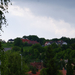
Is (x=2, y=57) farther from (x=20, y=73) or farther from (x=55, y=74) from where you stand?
(x=55, y=74)

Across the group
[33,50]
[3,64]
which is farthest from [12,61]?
[33,50]

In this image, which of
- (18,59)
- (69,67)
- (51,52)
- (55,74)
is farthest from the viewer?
(69,67)

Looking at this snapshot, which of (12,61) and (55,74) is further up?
(12,61)

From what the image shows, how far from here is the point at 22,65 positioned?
2167 centimetres

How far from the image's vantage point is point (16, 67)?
20.6m

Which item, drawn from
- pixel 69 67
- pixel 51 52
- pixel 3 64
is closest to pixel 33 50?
pixel 69 67

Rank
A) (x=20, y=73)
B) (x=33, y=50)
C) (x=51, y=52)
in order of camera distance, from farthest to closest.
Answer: (x=33, y=50)
(x=51, y=52)
(x=20, y=73)

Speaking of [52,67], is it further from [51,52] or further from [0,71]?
[0,71]

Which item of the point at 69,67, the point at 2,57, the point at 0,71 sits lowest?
the point at 69,67

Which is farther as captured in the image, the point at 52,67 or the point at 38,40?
the point at 38,40

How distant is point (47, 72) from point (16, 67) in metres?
6.78

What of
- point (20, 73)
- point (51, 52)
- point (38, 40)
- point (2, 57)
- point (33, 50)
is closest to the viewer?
point (2, 57)

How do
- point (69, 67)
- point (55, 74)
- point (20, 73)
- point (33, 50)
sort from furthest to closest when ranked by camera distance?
1. point (33, 50)
2. point (69, 67)
3. point (55, 74)
4. point (20, 73)

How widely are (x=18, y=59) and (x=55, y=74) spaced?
20.7ft
